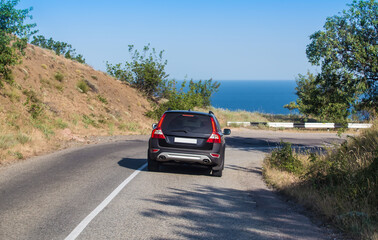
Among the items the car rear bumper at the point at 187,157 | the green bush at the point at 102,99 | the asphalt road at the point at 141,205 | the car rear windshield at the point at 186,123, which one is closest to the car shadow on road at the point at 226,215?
the asphalt road at the point at 141,205

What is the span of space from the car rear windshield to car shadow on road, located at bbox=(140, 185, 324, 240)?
1.94 metres

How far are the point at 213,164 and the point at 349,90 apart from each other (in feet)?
29.2

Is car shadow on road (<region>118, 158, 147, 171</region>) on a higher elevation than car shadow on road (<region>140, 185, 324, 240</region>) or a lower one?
higher

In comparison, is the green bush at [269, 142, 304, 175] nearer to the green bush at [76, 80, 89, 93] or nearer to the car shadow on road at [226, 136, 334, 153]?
the car shadow on road at [226, 136, 334, 153]

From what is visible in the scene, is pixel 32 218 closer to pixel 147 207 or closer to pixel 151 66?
pixel 147 207

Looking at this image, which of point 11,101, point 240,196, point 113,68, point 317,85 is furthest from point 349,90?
point 113,68

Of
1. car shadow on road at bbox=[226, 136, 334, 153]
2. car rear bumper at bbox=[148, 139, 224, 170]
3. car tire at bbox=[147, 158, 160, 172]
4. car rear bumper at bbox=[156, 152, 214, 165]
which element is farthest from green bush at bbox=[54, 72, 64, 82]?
car rear bumper at bbox=[156, 152, 214, 165]

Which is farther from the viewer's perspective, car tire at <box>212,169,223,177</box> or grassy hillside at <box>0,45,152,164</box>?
grassy hillside at <box>0,45,152,164</box>

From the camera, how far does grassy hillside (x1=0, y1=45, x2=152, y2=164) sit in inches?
616

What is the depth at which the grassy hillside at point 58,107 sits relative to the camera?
15.6m

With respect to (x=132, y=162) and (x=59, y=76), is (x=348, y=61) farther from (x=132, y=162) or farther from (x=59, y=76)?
(x=59, y=76)

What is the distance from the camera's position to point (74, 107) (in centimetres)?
2558

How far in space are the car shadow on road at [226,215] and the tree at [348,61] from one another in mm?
9085

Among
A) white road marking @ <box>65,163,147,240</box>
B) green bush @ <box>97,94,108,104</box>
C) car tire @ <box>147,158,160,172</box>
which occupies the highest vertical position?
green bush @ <box>97,94,108,104</box>
